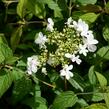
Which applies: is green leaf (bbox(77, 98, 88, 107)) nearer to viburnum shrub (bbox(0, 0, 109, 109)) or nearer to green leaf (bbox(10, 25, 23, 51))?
viburnum shrub (bbox(0, 0, 109, 109))

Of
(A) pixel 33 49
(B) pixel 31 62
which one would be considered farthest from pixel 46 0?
(B) pixel 31 62

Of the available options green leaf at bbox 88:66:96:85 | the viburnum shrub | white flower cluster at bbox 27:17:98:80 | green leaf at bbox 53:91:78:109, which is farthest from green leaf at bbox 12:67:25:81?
green leaf at bbox 88:66:96:85

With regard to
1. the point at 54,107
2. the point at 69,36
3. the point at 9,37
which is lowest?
the point at 54,107

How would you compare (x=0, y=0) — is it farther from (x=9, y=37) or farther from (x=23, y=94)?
(x=23, y=94)

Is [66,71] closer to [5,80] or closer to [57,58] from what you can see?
[57,58]

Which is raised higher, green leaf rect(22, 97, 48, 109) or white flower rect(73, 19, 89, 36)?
white flower rect(73, 19, 89, 36)

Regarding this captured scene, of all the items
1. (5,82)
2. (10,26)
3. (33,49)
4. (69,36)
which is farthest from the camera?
(10,26)

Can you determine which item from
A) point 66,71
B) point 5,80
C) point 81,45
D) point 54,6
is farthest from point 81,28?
point 5,80
